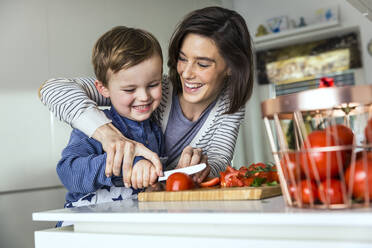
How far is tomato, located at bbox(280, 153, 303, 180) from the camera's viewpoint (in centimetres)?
65

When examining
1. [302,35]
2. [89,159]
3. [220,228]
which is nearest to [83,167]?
[89,159]

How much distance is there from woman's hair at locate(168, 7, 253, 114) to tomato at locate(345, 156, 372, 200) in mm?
788

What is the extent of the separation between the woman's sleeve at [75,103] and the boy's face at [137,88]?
70 mm

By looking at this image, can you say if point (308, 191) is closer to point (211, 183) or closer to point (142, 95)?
point (211, 183)

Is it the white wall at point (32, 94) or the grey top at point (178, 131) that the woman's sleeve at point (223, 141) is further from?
the white wall at point (32, 94)

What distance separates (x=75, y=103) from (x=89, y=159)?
0.19 m

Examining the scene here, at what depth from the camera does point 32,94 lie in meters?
2.11

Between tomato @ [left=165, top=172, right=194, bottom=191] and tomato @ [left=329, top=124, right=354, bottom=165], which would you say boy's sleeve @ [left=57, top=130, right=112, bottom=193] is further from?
tomato @ [left=329, top=124, right=354, bottom=165]

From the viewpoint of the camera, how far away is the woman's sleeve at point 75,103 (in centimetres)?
117

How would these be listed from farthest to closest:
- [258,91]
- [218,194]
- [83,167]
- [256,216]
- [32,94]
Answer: [258,91] → [32,94] → [83,167] → [218,194] → [256,216]

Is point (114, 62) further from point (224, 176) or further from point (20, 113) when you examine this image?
point (20, 113)

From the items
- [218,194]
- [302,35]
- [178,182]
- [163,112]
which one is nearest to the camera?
[218,194]

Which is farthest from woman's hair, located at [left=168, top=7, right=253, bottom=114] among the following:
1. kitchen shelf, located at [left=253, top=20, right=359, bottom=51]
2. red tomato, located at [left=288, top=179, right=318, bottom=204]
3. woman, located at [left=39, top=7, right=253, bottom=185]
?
kitchen shelf, located at [left=253, top=20, right=359, bottom=51]

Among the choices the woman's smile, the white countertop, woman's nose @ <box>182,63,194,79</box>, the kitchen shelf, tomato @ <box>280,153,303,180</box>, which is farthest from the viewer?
the kitchen shelf
